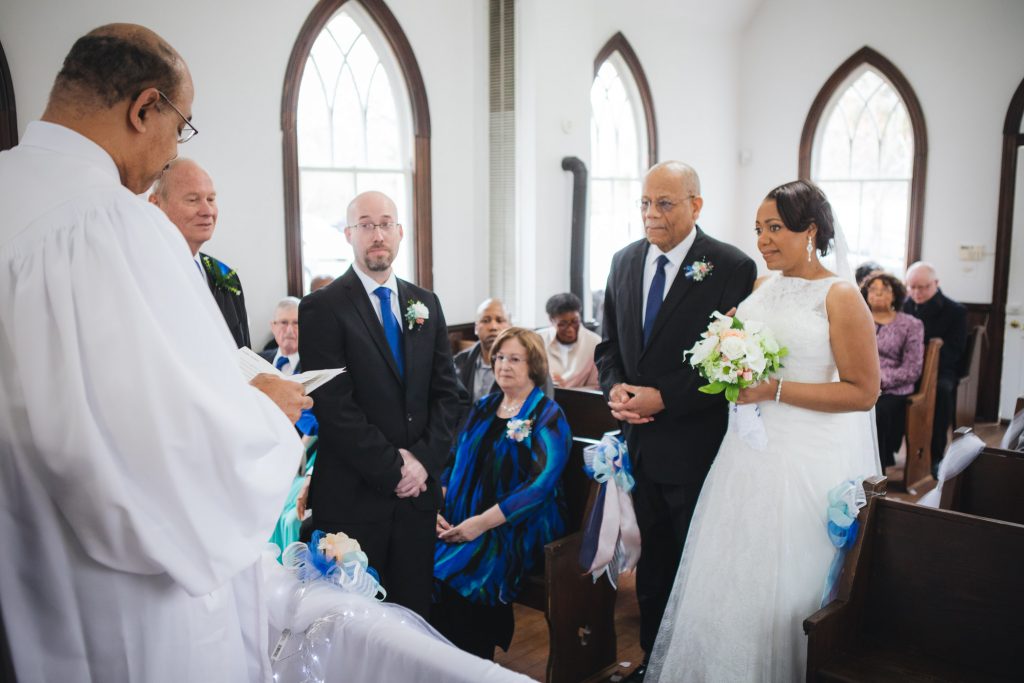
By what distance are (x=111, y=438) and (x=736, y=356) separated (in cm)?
170

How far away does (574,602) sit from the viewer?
2.86 m

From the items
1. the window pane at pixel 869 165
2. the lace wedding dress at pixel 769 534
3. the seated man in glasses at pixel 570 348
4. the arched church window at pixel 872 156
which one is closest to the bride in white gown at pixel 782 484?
the lace wedding dress at pixel 769 534

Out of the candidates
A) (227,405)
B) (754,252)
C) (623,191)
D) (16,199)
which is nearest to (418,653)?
(227,405)

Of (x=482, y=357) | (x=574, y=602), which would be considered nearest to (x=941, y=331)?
(x=482, y=357)

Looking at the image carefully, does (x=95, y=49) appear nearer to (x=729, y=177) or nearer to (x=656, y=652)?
(x=656, y=652)

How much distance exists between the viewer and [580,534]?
9.33ft

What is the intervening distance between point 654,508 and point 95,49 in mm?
2195

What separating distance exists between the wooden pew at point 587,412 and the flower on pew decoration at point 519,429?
0.91 meters

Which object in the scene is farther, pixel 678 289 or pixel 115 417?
pixel 678 289

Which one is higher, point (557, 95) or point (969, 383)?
point (557, 95)

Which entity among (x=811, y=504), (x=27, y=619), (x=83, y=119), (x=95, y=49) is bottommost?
(x=811, y=504)

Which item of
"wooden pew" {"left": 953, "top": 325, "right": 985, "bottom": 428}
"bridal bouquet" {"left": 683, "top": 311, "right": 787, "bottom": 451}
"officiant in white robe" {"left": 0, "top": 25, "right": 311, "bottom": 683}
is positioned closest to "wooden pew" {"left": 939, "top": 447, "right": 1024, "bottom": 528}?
"bridal bouquet" {"left": 683, "top": 311, "right": 787, "bottom": 451}

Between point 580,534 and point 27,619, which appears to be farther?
point 580,534

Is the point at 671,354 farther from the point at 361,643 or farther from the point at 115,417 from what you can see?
the point at 115,417
